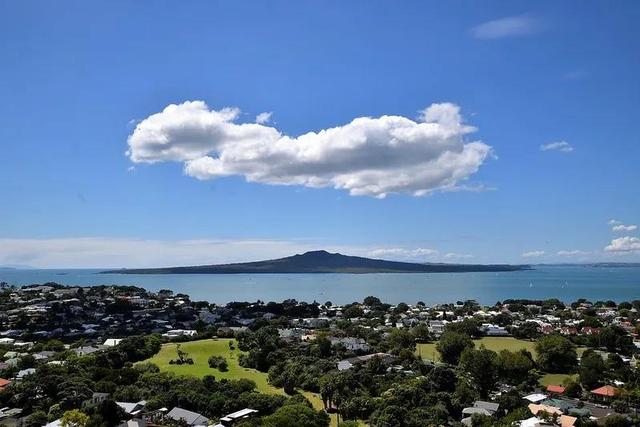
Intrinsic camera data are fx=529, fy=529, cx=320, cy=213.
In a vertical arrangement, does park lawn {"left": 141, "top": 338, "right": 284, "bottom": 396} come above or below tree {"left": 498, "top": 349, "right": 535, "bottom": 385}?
below

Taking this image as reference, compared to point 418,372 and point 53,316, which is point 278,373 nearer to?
point 418,372

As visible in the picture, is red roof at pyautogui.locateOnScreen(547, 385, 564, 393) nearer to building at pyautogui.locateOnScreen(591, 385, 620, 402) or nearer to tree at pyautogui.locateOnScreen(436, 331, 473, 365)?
building at pyautogui.locateOnScreen(591, 385, 620, 402)

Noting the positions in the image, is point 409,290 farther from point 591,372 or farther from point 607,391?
point 607,391

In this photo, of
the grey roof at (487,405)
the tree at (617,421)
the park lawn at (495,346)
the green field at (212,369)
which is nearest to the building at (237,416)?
the green field at (212,369)

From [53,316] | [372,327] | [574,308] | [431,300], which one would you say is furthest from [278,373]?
[431,300]

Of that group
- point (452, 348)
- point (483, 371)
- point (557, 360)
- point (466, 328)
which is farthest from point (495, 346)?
point (483, 371)

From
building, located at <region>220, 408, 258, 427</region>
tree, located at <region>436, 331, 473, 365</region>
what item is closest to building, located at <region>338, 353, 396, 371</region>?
tree, located at <region>436, 331, 473, 365</region>
